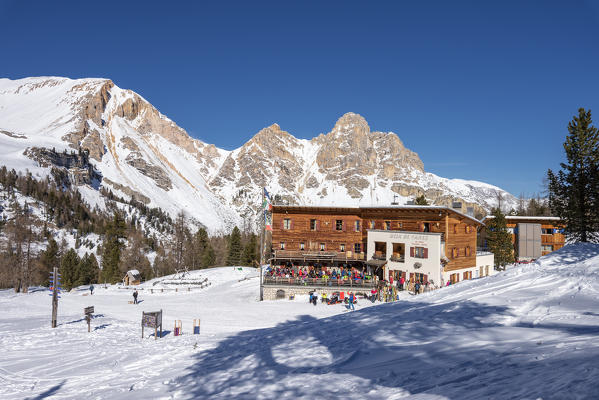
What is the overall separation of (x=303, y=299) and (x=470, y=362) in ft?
86.4

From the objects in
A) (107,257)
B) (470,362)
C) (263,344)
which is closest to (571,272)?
(470,362)

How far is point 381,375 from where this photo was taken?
7.26 meters

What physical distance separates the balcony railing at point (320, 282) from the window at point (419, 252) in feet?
19.4

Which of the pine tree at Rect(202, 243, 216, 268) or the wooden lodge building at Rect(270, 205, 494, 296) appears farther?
the pine tree at Rect(202, 243, 216, 268)

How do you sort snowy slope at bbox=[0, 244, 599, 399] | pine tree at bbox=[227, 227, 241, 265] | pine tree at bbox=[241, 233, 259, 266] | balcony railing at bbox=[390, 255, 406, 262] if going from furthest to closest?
pine tree at bbox=[227, 227, 241, 265]
pine tree at bbox=[241, 233, 259, 266]
balcony railing at bbox=[390, 255, 406, 262]
snowy slope at bbox=[0, 244, 599, 399]

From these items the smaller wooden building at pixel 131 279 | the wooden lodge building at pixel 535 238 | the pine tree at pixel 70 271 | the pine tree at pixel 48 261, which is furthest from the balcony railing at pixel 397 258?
the pine tree at pixel 48 261

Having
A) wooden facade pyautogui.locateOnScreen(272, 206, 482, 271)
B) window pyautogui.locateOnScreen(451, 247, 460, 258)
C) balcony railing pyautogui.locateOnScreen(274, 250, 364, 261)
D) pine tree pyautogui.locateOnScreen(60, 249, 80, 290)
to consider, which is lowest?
pine tree pyautogui.locateOnScreen(60, 249, 80, 290)

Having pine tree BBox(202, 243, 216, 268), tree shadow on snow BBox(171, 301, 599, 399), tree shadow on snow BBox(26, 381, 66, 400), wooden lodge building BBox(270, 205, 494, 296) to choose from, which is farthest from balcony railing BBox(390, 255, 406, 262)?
pine tree BBox(202, 243, 216, 268)

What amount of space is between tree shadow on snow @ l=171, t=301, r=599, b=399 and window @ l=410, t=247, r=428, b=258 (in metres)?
22.4

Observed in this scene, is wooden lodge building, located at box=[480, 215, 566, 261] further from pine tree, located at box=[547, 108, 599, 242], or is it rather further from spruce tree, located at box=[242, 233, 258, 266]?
spruce tree, located at box=[242, 233, 258, 266]

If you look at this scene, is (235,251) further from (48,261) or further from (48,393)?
(48,393)

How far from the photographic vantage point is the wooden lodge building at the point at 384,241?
1388 inches

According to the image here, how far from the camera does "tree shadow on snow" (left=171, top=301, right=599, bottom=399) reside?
5.81m

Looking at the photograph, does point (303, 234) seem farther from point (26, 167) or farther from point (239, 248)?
point (26, 167)
